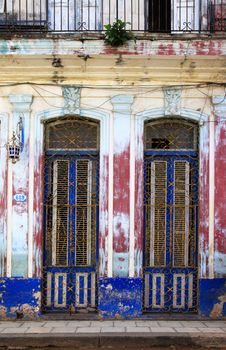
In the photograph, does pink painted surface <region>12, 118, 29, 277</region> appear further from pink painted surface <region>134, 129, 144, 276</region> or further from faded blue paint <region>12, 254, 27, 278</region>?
pink painted surface <region>134, 129, 144, 276</region>

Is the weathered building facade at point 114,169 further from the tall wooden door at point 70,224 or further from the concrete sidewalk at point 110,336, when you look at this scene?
the concrete sidewalk at point 110,336

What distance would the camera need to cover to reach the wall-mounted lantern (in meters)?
7.86

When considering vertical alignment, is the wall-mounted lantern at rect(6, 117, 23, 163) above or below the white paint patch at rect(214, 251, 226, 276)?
above

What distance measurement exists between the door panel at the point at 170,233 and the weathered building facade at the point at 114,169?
15 millimetres

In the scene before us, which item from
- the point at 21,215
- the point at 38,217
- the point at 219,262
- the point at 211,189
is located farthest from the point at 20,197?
the point at 219,262

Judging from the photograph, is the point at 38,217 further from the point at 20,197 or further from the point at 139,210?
the point at 139,210

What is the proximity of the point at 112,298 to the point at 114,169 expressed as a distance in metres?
1.92

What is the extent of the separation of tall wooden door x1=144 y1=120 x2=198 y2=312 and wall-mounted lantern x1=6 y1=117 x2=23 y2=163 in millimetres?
1932

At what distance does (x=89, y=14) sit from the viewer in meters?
8.46

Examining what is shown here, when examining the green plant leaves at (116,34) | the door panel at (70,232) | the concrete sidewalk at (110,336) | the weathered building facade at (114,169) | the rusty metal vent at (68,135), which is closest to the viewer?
the concrete sidewalk at (110,336)

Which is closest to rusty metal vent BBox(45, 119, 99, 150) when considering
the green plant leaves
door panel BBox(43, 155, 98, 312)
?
door panel BBox(43, 155, 98, 312)

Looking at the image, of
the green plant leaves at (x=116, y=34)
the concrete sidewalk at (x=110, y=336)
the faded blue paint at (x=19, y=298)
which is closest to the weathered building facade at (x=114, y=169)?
the faded blue paint at (x=19, y=298)

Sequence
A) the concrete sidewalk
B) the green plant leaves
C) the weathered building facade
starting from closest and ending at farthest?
the concrete sidewalk → the green plant leaves → the weathered building facade

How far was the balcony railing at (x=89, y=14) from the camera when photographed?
832 centimetres
